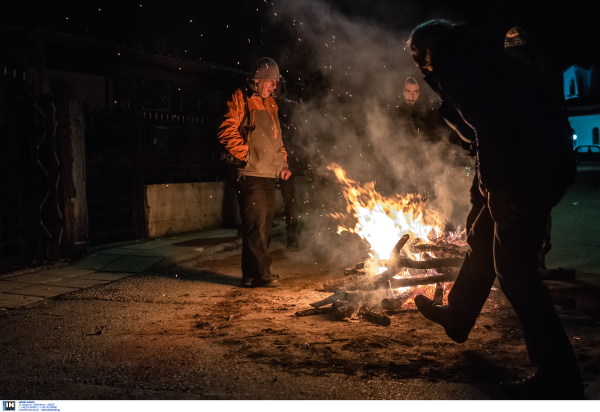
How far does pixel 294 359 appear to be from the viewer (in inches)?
135

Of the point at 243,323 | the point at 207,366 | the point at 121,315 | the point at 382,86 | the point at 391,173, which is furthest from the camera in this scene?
the point at 382,86

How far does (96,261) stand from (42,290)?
5.43 ft

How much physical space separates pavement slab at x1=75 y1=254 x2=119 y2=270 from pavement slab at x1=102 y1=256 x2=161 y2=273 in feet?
0.31

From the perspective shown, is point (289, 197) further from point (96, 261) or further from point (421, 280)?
point (421, 280)

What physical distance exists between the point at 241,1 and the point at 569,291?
13512 millimetres

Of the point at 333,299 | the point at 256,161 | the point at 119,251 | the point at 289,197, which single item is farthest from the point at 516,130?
the point at 119,251

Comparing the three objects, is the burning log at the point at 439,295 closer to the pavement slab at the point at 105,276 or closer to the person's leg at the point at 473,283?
the person's leg at the point at 473,283

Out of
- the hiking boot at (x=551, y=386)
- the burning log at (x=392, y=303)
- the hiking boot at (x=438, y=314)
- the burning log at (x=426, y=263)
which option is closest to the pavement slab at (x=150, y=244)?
the burning log at (x=426, y=263)

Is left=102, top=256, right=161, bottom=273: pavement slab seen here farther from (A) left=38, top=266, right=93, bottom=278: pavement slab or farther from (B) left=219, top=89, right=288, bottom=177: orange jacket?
(B) left=219, top=89, right=288, bottom=177: orange jacket

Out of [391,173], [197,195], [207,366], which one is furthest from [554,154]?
[197,195]

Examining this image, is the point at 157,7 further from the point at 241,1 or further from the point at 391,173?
the point at 391,173

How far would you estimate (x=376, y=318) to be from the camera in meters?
4.27

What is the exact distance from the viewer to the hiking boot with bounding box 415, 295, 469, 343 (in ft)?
11.5

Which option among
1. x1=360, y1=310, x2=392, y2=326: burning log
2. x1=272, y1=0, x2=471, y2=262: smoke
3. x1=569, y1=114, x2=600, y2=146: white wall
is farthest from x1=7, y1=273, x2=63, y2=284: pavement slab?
x1=569, y1=114, x2=600, y2=146: white wall
